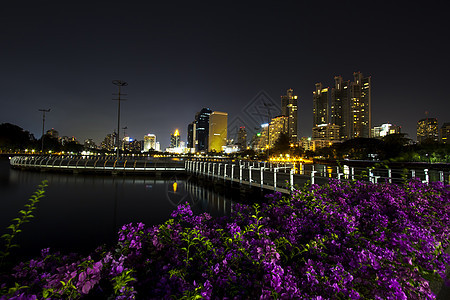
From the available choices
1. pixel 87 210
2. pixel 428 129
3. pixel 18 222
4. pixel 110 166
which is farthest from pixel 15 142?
pixel 428 129

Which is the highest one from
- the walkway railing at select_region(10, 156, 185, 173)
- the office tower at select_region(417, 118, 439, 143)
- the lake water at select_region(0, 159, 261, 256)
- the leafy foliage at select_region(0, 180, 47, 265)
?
the office tower at select_region(417, 118, 439, 143)

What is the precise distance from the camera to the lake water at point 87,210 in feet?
31.2

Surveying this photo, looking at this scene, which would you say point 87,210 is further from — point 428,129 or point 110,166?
point 428,129

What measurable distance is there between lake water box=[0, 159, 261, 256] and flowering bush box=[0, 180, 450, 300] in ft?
26.0

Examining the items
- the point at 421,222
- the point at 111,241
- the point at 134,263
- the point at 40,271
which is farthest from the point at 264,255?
the point at 111,241

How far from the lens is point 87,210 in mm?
14336

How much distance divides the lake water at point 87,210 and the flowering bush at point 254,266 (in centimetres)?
793

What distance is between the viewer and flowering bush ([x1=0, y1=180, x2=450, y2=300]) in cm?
189

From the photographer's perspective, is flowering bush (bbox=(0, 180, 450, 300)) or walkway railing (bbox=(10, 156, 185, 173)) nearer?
flowering bush (bbox=(0, 180, 450, 300))

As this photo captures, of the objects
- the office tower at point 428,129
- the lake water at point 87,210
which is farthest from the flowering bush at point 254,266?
the office tower at point 428,129

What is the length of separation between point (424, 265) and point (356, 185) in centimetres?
450

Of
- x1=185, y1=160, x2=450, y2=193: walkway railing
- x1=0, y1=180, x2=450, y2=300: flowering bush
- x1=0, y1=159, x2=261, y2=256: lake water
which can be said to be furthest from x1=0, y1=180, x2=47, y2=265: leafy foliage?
x1=0, y1=159, x2=261, y2=256: lake water

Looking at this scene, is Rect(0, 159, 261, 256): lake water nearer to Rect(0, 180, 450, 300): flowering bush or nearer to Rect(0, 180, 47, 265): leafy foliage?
Rect(0, 180, 47, 265): leafy foliage

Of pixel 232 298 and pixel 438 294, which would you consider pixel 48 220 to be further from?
pixel 438 294
